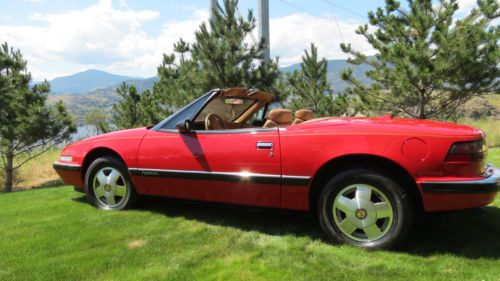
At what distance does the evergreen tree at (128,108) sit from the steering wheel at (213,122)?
1394 centimetres

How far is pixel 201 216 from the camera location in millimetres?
4258

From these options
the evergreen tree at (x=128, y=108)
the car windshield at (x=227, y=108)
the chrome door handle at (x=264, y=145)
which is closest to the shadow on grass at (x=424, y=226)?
the chrome door handle at (x=264, y=145)

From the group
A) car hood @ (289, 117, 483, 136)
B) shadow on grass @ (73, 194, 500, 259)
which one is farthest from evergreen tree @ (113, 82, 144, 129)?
car hood @ (289, 117, 483, 136)

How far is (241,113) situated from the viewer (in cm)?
484

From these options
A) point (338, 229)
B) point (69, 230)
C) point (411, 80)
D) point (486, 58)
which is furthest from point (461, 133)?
point (486, 58)

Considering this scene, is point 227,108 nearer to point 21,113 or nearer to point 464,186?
point 464,186

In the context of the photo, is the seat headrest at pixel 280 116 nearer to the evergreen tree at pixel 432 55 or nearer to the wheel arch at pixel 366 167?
the wheel arch at pixel 366 167

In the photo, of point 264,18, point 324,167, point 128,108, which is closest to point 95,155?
point 324,167

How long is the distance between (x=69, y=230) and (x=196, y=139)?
1.56 m

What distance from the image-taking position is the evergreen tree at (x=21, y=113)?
41.5 ft

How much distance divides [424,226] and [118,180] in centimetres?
331

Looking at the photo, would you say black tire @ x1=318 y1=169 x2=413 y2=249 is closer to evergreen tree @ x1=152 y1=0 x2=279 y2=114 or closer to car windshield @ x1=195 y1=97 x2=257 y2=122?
car windshield @ x1=195 y1=97 x2=257 y2=122

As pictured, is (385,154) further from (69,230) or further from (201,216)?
(69,230)

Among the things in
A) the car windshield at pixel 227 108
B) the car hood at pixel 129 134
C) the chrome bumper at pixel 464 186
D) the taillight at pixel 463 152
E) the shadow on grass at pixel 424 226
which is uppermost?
the car windshield at pixel 227 108
